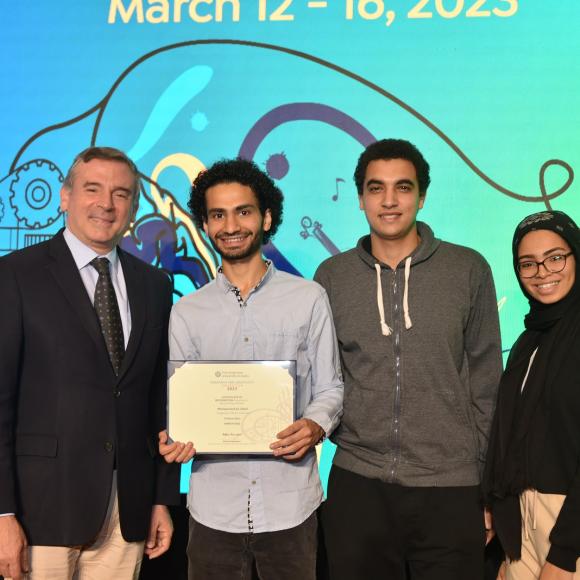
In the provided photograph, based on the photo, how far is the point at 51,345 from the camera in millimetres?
1912

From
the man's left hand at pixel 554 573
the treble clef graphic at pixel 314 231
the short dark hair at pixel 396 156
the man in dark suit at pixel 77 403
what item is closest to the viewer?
the man's left hand at pixel 554 573

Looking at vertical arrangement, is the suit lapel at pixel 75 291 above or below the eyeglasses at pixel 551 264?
below

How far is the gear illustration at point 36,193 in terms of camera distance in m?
3.32

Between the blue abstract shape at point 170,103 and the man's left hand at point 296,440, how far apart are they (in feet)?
6.03

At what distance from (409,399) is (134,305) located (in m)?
0.98

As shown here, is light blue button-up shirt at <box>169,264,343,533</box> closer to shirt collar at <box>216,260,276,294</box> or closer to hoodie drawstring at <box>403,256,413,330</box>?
shirt collar at <box>216,260,276,294</box>

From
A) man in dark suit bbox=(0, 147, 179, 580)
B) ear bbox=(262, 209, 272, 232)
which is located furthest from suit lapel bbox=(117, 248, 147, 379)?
ear bbox=(262, 209, 272, 232)

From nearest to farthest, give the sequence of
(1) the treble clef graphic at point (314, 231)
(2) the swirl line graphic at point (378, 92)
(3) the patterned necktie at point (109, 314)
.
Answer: (3) the patterned necktie at point (109, 314)
(2) the swirl line graphic at point (378, 92)
(1) the treble clef graphic at point (314, 231)

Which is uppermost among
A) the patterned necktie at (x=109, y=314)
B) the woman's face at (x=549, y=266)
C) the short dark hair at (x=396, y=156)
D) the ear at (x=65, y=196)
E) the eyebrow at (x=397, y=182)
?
the short dark hair at (x=396, y=156)

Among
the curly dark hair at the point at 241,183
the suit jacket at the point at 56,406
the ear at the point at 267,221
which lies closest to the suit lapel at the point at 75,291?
the suit jacket at the point at 56,406

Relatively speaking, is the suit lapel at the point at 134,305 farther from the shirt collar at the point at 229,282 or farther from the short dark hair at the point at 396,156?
the short dark hair at the point at 396,156

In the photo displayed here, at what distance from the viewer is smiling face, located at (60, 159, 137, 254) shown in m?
2.08

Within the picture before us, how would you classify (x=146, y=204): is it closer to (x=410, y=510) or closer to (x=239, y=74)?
(x=239, y=74)

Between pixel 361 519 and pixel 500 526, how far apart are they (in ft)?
1.47
